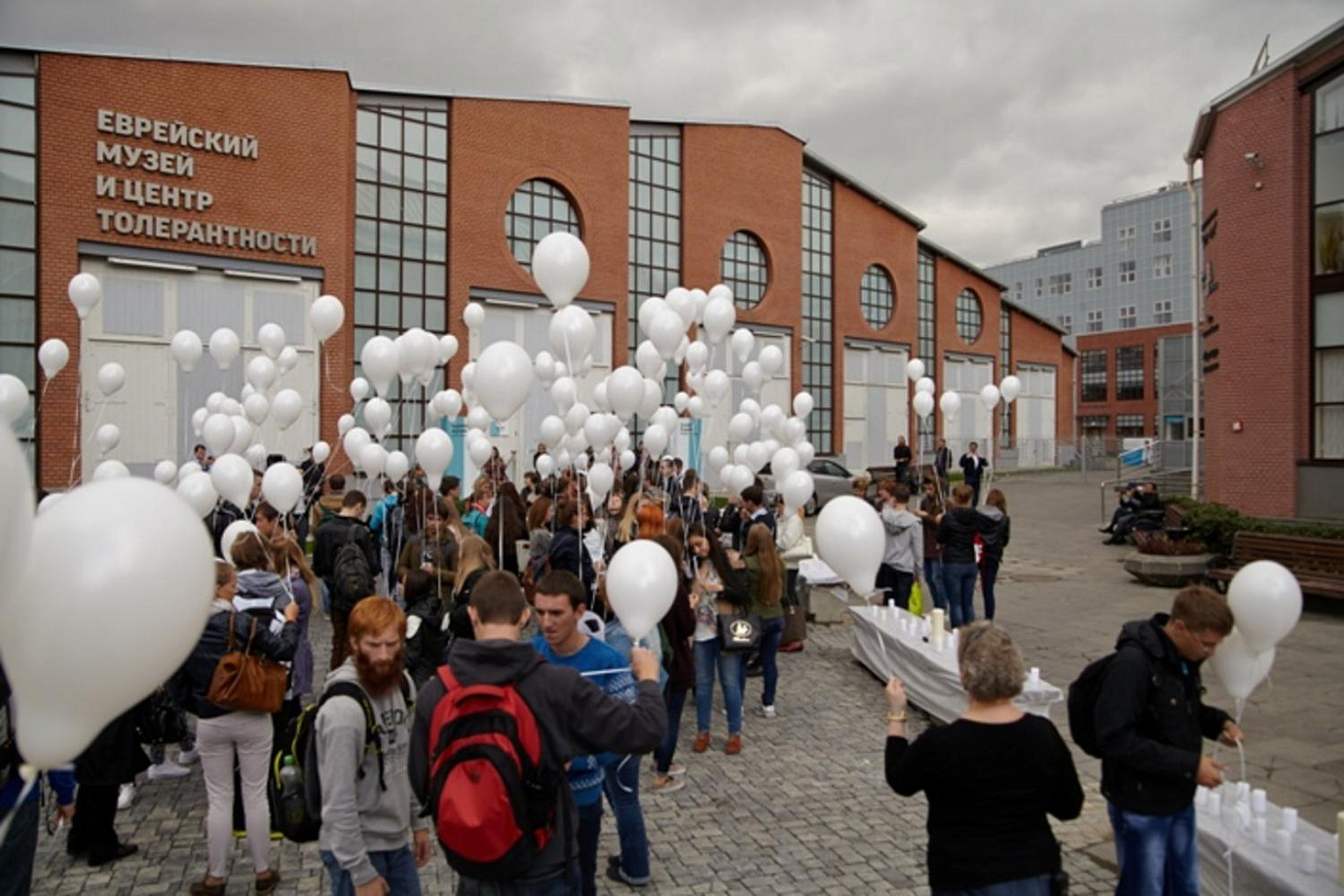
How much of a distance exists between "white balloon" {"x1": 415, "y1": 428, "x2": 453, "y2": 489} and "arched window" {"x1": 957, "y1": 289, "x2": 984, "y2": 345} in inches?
1331

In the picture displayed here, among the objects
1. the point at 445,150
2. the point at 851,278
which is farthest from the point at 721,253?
the point at 445,150

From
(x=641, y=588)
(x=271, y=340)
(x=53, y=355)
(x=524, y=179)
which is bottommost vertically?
(x=641, y=588)

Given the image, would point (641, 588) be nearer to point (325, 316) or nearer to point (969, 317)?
point (325, 316)

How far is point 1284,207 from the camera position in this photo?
44.7 ft

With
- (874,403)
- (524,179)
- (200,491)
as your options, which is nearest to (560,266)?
(200,491)

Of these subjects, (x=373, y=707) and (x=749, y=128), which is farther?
(x=749, y=128)

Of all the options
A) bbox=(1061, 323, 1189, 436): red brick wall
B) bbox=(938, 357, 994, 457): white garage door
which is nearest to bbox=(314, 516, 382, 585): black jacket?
bbox=(938, 357, 994, 457): white garage door

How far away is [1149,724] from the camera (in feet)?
9.82

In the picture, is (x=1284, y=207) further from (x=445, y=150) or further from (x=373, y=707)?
(x=445, y=150)

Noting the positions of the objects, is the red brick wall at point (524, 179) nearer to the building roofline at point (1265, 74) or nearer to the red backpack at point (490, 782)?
the building roofline at point (1265, 74)

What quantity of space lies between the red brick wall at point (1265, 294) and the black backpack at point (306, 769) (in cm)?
1495

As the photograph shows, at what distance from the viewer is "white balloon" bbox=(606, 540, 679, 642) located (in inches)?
146

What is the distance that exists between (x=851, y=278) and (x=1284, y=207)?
→ 19.0 meters

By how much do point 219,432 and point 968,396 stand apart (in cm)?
3338
